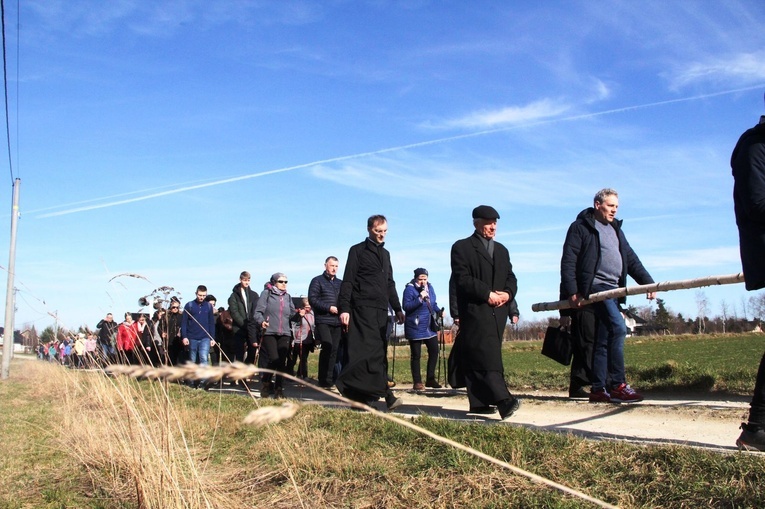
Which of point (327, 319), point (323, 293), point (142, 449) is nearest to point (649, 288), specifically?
point (142, 449)

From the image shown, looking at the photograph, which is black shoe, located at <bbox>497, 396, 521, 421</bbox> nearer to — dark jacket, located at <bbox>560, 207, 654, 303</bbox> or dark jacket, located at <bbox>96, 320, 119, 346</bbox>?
dark jacket, located at <bbox>560, 207, 654, 303</bbox>

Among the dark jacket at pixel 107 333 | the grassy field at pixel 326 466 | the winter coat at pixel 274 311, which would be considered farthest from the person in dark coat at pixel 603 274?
the winter coat at pixel 274 311

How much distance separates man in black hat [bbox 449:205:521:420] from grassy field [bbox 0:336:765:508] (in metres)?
1.16

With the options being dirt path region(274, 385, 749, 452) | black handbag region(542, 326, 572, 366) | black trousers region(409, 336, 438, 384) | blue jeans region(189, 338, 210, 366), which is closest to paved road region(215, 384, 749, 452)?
dirt path region(274, 385, 749, 452)

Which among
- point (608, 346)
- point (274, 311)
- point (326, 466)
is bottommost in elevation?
point (326, 466)

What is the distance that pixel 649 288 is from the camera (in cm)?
705

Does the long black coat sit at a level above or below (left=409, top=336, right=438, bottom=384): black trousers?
above

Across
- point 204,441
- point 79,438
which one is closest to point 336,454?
point 204,441

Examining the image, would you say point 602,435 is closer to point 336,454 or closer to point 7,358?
point 336,454

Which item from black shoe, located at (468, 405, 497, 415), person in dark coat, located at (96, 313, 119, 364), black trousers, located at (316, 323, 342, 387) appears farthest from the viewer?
black trousers, located at (316, 323, 342, 387)

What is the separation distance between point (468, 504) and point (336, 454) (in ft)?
4.92

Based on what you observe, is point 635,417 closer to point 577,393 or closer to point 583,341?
point 583,341

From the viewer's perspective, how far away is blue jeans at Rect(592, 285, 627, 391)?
7820 millimetres

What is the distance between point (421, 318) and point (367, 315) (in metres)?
4.70
